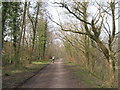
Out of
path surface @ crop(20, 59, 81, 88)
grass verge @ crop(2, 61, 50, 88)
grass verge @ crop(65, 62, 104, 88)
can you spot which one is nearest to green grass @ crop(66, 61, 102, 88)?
grass verge @ crop(65, 62, 104, 88)

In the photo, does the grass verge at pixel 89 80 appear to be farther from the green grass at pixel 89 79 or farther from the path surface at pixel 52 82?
the path surface at pixel 52 82

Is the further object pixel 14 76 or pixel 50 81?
pixel 14 76

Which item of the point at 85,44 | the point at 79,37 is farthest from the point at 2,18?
the point at 79,37

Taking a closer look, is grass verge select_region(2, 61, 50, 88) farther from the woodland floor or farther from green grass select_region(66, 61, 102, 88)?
green grass select_region(66, 61, 102, 88)

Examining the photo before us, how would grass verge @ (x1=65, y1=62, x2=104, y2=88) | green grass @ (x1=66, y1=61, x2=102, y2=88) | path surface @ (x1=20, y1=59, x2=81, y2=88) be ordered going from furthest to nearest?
green grass @ (x1=66, y1=61, x2=102, y2=88) < grass verge @ (x1=65, y1=62, x2=104, y2=88) < path surface @ (x1=20, y1=59, x2=81, y2=88)

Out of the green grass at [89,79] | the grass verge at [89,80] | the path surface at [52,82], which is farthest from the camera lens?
the green grass at [89,79]

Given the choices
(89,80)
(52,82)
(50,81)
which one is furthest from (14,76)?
(89,80)

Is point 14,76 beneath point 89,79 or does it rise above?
above

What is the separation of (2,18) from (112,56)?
10067 millimetres

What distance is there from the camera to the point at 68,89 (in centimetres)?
954

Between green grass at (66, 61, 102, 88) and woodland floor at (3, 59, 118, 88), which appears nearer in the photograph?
woodland floor at (3, 59, 118, 88)

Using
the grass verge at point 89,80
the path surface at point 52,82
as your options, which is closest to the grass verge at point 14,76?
the path surface at point 52,82

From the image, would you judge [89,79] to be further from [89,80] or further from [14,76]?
[14,76]

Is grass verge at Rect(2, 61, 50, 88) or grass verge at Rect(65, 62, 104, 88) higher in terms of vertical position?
grass verge at Rect(2, 61, 50, 88)
